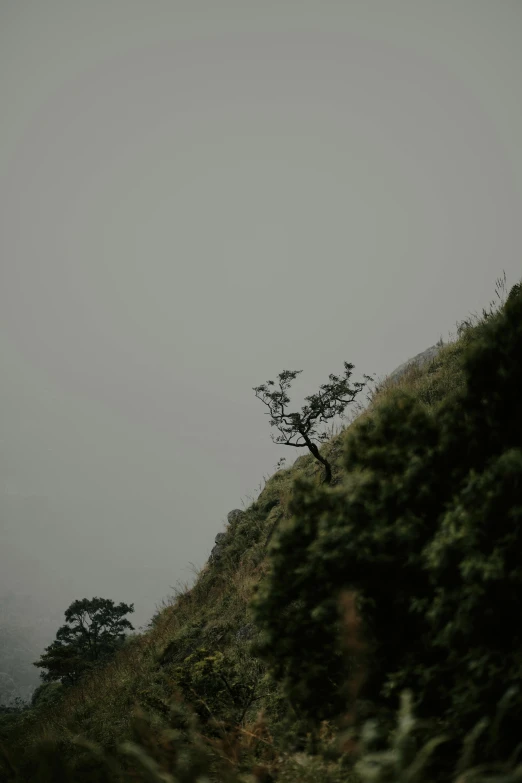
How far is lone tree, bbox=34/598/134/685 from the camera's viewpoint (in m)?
21.1

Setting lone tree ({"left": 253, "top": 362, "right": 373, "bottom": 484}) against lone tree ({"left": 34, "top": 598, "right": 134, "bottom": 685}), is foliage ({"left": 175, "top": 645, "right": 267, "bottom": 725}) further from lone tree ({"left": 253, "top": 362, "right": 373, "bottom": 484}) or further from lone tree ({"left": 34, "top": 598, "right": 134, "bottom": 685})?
lone tree ({"left": 34, "top": 598, "right": 134, "bottom": 685})

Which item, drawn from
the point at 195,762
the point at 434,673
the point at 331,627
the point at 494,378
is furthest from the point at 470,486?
the point at 195,762

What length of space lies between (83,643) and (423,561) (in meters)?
28.9

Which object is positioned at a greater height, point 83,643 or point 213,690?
point 83,643

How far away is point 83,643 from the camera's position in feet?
84.2

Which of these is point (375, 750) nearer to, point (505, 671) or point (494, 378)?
point (505, 671)

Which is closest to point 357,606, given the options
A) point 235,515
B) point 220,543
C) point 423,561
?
point 423,561

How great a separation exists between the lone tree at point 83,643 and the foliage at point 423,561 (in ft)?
67.1

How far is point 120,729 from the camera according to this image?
751 centimetres

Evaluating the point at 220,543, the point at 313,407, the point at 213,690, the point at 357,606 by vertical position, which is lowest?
the point at 213,690

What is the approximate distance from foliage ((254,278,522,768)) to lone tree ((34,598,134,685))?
2047cm

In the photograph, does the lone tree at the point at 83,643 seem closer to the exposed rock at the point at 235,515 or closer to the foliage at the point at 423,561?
the exposed rock at the point at 235,515

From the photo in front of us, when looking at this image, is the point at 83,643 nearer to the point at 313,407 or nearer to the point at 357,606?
the point at 313,407

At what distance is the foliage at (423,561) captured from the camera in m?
2.75
